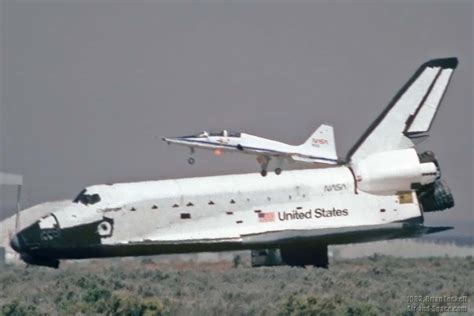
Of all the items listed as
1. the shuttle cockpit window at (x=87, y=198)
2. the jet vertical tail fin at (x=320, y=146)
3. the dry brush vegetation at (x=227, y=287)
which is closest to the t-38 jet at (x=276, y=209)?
the shuttle cockpit window at (x=87, y=198)

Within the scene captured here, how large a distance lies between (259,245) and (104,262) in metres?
12.5

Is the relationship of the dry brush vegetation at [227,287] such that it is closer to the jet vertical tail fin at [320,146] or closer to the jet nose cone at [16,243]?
the jet nose cone at [16,243]

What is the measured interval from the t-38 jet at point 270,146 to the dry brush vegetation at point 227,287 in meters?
4.08

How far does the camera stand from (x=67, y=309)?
38.0 metres

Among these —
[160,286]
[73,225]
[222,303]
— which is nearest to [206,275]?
[160,286]

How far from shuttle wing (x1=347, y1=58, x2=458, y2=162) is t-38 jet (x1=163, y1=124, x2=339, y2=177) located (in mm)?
855

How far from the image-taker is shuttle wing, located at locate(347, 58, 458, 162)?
47.9 m

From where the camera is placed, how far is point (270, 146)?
4844cm

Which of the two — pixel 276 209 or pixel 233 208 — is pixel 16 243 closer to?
pixel 233 208

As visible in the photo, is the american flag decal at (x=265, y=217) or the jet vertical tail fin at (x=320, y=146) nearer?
the american flag decal at (x=265, y=217)

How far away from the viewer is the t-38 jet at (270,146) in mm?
48250

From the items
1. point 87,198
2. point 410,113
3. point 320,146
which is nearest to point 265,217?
point 320,146

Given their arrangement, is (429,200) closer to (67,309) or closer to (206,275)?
(206,275)

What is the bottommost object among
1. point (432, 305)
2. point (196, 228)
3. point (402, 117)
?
point (432, 305)
